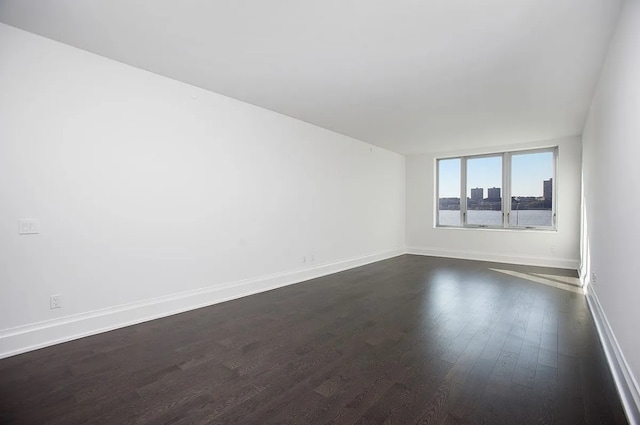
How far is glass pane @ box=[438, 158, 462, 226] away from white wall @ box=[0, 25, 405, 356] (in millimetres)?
4264

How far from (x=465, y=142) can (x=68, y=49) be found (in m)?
6.54

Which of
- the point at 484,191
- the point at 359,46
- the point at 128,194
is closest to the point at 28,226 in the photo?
the point at 128,194

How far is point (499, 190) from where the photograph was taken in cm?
716

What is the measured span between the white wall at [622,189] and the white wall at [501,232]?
355 cm

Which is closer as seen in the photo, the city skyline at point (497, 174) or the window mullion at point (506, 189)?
the city skyline at point (497, 174)

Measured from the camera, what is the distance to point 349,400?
75.7 inches

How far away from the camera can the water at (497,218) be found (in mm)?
6711

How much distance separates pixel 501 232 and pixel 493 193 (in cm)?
93

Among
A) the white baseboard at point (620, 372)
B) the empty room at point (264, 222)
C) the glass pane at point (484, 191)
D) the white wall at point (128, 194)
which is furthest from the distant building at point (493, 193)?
the white wall at point (128, 194)

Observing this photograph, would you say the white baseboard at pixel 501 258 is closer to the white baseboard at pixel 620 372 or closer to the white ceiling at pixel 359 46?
the white ceiling at pixel 359 46

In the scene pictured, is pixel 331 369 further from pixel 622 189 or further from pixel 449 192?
pixel 449 192

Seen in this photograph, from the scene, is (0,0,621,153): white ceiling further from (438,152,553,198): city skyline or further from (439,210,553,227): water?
(439,210,553,227): water

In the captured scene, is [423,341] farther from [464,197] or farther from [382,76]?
[464,197]

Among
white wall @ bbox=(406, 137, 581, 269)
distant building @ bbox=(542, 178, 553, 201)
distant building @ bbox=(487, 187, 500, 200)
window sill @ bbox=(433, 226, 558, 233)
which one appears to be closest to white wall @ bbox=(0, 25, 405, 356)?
white wall @ bbox=(406, 137, 581, 269)
